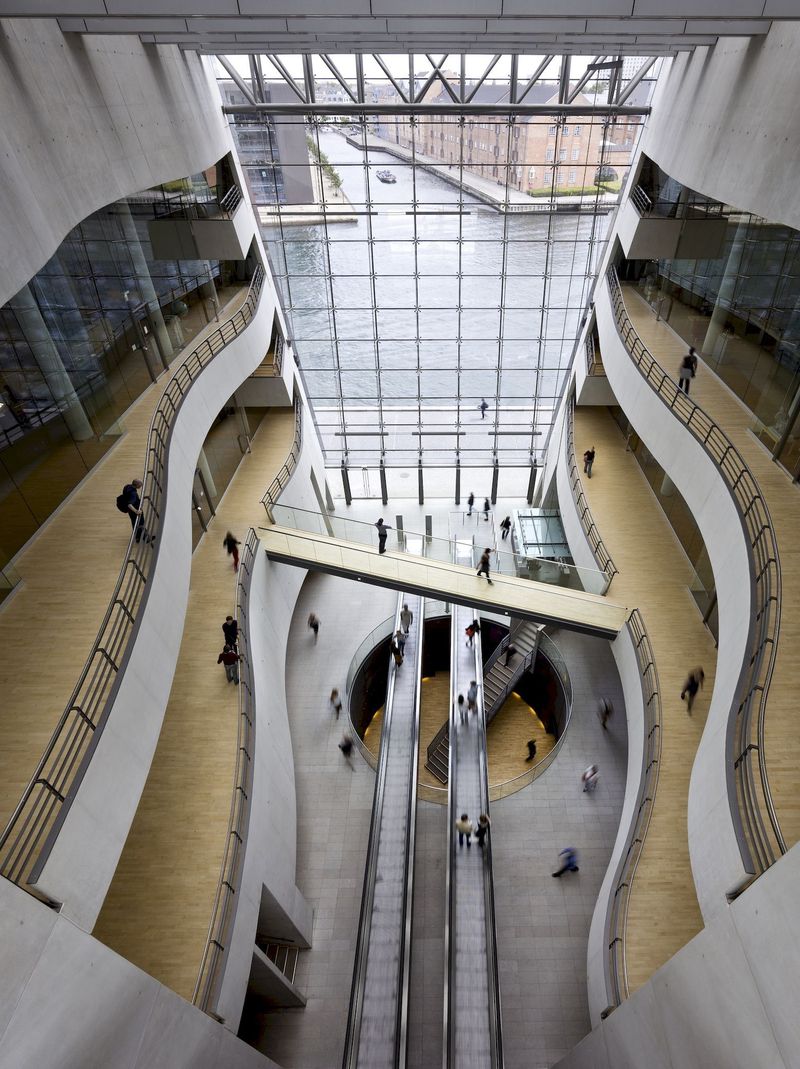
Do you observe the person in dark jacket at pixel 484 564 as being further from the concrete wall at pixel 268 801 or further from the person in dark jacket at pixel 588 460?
the concrete wall at pixel 268 801

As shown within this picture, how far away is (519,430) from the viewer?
19750mm

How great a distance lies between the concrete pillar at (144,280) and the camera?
1109 centimetres

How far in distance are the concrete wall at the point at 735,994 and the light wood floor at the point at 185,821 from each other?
4.86 meters

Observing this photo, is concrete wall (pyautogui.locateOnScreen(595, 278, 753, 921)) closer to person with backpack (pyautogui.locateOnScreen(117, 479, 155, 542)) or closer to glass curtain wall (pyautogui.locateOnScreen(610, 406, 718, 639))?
glass curtain wall (pyautogui.locateOnScreen(610, 406, 718, 639))

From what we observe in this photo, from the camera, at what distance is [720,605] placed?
8.23 meters

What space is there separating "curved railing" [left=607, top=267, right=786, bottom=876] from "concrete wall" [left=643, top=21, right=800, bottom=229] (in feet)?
10.1

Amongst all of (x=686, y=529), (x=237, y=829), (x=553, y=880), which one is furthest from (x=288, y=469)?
(x=553, y=880)

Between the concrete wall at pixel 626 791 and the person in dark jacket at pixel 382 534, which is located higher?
the person in dark jacket at pixel 382 534

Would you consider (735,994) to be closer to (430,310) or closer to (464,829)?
(464,829)

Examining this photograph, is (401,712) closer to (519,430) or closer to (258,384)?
(258,384)

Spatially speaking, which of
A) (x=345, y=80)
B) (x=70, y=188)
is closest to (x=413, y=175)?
(x=345, y=80)

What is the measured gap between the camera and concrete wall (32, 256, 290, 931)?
5.04m

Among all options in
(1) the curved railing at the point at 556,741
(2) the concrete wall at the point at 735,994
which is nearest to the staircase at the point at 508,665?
(1) the curved railing at the point at 556,741

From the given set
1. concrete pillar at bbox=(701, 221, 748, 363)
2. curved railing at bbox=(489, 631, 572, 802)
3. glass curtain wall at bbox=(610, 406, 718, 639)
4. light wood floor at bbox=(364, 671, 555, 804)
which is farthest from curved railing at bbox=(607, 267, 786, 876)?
light wood floor at bbox=(364, 671, 555, 804)
